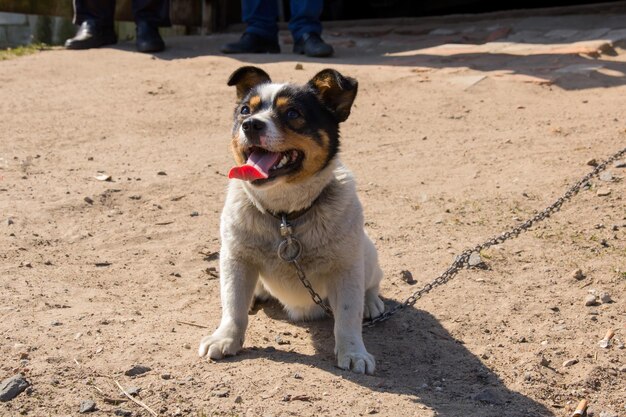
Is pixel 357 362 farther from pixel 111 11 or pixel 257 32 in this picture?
pixel 111 11

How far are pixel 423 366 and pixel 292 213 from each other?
922 millimetres

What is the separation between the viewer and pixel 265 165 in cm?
415

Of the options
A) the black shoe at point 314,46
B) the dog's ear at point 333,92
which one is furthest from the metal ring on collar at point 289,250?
the black shoe at point 314,46

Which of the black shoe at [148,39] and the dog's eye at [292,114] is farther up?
the dog's eye at [292,114]

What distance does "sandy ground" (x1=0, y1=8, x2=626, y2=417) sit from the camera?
12.8 ft

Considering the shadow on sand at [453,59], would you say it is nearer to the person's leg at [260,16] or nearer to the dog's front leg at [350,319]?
the person's leg at [260,16]

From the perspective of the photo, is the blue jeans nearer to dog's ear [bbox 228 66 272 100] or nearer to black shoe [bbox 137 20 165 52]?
black shoe [bbox 137 20 165 52]

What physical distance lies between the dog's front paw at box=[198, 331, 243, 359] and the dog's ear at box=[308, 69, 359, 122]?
1231 mm

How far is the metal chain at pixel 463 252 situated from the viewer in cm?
429

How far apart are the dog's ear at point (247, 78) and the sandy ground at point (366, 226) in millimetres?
1151

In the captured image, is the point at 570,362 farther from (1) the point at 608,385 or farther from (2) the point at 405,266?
(2) the point at 405,266

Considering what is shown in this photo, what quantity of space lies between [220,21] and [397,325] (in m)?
7.93

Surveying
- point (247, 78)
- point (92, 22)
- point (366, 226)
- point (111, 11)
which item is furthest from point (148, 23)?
point (247, 78)

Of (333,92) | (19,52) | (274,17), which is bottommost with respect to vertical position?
(19,52)
